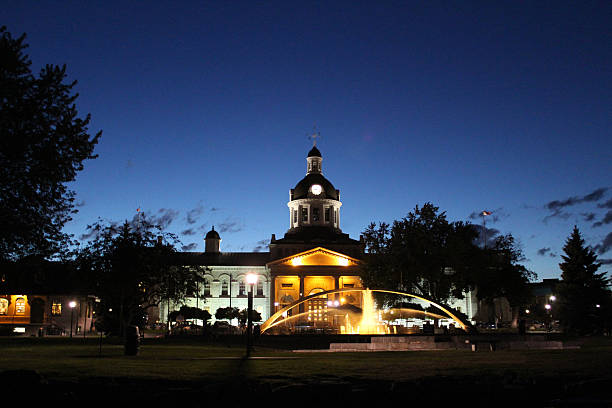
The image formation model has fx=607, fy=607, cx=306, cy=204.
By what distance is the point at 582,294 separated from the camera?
159 feet

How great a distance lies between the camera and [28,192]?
23.2 meters

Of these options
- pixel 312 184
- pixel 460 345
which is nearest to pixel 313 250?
pixel 312 184

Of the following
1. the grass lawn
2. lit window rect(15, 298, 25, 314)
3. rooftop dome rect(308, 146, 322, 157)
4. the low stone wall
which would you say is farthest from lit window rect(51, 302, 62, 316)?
the grass lawn

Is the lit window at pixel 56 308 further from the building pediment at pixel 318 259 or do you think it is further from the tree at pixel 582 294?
the tree at pixel 582 294

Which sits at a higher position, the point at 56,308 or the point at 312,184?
the point at 312,184

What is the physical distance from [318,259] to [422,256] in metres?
29.8

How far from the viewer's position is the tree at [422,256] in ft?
184

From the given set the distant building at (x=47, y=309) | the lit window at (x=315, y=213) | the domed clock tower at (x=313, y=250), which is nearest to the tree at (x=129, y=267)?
the distant building at (x=47, y=309)

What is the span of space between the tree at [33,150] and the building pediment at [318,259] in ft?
199

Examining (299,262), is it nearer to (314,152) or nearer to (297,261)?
(297,261)

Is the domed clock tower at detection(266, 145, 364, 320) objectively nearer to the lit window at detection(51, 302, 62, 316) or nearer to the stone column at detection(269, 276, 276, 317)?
the stone column at detection(269, 276, 276, 317)

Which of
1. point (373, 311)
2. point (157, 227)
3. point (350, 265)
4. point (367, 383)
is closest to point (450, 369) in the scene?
point (367, 383)

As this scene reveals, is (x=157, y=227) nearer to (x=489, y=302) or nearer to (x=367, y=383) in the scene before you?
(x=367, y=383)

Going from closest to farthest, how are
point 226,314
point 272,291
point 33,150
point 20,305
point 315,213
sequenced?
point 33,150 < point 226,314 < point 20,305 < point 272,291 < point 315,213
